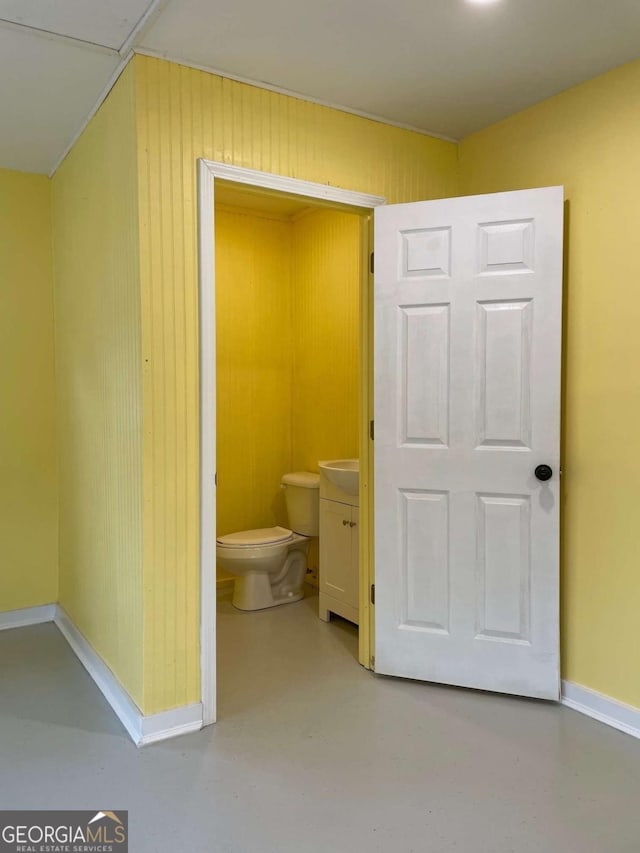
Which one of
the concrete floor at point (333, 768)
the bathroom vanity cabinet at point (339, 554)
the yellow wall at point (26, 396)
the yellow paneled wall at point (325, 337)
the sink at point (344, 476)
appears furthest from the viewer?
the yellow paneled wall at point (325, 337)

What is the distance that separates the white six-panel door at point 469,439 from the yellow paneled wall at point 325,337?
1002 mm

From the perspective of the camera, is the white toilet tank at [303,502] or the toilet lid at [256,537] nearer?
the toilet lid at [256,537]

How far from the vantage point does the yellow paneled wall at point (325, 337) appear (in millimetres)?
3619

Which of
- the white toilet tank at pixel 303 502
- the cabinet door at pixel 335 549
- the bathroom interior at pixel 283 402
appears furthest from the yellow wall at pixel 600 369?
the white toilet tank at pixel 303 502

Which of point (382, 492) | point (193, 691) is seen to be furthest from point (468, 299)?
point (193, 691)

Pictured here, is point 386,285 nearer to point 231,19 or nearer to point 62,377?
point 231,19

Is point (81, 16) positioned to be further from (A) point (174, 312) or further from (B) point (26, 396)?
(B) point (26, 396)

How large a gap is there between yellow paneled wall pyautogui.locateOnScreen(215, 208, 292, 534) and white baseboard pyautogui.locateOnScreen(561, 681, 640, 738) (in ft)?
7.22

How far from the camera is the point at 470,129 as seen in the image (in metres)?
2.78

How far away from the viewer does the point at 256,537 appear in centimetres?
359

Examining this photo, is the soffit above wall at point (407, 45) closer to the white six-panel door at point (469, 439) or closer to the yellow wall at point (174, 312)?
the yellow wall at point (174, 312)

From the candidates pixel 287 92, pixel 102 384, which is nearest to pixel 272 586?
pixel 102 384

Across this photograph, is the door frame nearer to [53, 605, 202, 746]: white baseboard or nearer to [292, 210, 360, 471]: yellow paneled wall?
[53, 605, 202, 746]: white baseboard

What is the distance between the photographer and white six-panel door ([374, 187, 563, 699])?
7.88ft
